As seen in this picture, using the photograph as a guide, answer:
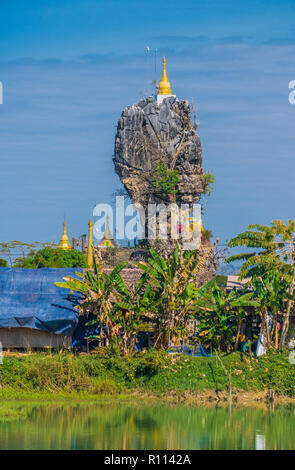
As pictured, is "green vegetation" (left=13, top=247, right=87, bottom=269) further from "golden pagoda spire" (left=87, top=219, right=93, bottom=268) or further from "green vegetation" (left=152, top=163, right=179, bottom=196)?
"green vegetation" (left=152, top=163, right=179, bottom=196)

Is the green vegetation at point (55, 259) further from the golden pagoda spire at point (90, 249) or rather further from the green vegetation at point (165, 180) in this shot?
the green vegetation at point (165, 180)

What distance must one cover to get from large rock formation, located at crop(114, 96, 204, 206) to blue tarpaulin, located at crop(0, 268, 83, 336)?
1181cm

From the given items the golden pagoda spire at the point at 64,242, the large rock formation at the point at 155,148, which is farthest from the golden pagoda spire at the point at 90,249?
the golden pagoda spire at the point at 64,242

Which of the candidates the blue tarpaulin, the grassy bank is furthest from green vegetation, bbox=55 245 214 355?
the grassy bank

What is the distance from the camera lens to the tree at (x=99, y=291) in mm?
22984

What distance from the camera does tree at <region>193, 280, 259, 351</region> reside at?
22859mm

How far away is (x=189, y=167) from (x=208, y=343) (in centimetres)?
1437

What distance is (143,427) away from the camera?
56.8ft

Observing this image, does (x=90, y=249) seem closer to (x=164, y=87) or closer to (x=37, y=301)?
(x=164, y=87)

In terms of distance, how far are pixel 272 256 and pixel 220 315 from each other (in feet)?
8.19

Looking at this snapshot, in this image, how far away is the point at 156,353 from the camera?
70.8 feet

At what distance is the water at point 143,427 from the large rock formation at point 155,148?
1693 centimetres

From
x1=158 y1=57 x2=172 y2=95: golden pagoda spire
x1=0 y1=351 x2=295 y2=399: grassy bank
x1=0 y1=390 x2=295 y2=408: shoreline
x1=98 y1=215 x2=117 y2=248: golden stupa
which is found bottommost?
x1=0 y1=390 x2=295 y2=408: shoreline

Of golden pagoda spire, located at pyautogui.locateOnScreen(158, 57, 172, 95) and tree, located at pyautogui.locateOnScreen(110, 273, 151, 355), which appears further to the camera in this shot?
golden pagoda spire, located at pyautogui.locateOnScreen(158, 57, 172, 95)
